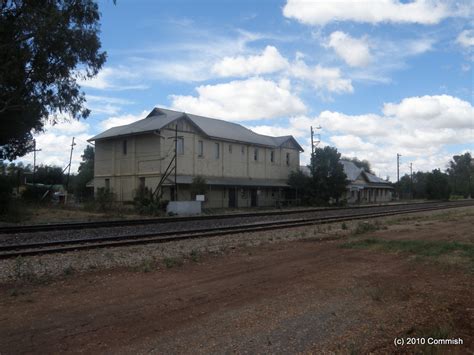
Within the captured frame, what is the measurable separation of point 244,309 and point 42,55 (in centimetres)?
2332

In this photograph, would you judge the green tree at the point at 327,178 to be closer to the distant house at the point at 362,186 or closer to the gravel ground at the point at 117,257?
the distant house at the point at 362,186

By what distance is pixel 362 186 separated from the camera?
69250mm

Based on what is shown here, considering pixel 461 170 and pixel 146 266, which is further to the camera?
pixel 461 170

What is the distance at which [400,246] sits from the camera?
1336 cm

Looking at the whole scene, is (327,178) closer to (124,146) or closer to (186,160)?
(186,160)

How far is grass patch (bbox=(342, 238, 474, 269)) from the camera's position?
12.0 metres

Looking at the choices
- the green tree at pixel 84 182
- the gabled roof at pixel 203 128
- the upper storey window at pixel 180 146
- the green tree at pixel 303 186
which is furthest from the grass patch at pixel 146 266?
the green tree at pixel 84 182

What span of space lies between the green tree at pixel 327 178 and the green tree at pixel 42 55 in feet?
99.8

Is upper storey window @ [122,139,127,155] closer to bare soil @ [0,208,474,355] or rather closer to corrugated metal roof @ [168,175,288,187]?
corrugated metal roof @ [168,175,288,187]

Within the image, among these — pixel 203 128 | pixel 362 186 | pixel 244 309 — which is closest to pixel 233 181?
pixel 203 128

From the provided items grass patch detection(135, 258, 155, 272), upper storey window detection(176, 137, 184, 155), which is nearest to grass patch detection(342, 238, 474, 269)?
grass patch detection(135, 258, 155, 272)

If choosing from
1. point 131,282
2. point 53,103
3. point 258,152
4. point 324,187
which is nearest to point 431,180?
point 324,187

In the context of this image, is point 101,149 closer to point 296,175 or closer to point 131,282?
point 296,175

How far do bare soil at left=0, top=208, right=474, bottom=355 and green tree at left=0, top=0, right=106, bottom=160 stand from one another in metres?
18.8
